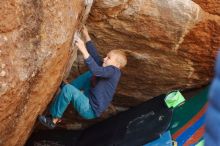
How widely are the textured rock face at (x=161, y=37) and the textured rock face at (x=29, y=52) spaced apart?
0.58 meters

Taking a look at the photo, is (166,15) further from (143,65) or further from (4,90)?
(4,90)

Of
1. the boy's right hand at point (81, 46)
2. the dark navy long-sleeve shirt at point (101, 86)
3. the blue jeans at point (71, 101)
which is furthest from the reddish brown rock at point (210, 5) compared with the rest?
the blue jeans at point (71, 101)

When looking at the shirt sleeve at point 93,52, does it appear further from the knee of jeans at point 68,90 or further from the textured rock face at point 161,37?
the knee of jeans at point 68,90

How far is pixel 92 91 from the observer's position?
13.5 ft

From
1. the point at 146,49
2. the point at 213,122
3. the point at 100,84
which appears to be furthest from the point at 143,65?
the point at 213,122

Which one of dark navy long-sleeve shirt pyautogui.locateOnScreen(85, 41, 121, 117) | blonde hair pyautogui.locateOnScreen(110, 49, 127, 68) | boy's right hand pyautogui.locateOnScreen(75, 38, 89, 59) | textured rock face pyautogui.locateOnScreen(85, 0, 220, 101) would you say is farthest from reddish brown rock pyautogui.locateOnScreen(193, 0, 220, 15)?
boy's right hand pyautogui.locateOnScreen(75, 38, 89, 59)

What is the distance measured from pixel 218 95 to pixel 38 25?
2090 mm

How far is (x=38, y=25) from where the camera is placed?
10.5 ft

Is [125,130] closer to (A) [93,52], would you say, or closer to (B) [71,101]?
(B) [71,101]

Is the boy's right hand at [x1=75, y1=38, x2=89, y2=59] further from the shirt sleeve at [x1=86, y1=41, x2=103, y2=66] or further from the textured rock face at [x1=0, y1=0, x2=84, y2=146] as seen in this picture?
the shirt sleeve at [x1=86, y1=41, x2=103, y2=66]

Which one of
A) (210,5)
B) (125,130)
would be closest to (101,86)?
(125,130)

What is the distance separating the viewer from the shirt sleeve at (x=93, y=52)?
4.13 m

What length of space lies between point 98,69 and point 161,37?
2.52 ft

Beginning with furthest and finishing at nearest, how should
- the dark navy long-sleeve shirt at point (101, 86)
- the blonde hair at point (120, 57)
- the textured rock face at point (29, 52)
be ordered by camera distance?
the blonde hair at point (120, 57)
the dark navy long-sleeve shirt at point (101, 86)
the textured rock face at point (29, 52)
